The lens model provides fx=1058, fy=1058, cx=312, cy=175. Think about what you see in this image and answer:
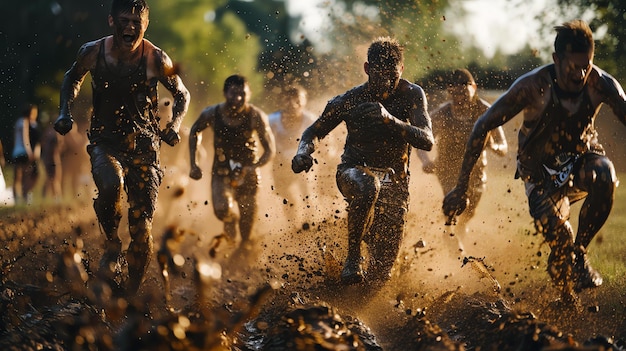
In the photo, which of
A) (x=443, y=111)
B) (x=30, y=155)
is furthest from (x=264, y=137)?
(x=30, y=155)

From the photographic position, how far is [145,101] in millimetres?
7852

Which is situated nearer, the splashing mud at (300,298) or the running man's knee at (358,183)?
the splashing mud at (300,298)

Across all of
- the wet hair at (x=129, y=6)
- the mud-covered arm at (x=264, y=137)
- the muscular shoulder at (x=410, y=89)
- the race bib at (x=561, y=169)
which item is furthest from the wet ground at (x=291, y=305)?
the wet hair at (x=129, y=6)

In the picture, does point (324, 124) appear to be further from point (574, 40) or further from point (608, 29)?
point (608, 29)

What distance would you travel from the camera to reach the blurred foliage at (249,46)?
19.6m

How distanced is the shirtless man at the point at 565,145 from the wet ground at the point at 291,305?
359 mm

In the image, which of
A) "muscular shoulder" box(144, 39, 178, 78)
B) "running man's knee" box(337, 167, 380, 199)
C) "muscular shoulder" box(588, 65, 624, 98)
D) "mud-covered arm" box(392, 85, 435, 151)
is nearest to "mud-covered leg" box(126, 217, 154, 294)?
"muscular shoulder" box(144, 39, 178, 78)

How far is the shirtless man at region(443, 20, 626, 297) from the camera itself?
711cm

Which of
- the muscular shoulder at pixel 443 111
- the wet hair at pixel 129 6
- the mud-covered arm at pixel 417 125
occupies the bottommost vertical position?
the mud-covered arm at pixel 417 125

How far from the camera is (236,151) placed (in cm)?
1127

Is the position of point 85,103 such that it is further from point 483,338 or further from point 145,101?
point 483,338

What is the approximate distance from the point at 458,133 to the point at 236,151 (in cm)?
235

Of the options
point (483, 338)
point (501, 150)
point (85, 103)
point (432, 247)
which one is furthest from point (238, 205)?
point (85, 103)

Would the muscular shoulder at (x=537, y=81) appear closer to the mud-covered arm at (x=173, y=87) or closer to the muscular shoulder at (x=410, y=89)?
the muscular shoulder at (x=410, y=89)
